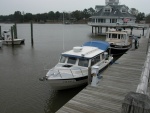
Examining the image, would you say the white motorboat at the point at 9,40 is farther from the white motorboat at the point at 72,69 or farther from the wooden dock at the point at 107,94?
the wooden dock at the point at 107,94

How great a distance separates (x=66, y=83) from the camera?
12.4 meters

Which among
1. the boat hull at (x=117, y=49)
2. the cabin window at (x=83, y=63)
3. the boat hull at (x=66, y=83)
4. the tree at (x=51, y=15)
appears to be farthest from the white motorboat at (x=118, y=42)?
the tree at (x=51, y=15)

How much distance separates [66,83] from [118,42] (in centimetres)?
1627

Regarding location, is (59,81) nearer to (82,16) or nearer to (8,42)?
(8,42)

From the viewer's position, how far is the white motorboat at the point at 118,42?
2570 cm

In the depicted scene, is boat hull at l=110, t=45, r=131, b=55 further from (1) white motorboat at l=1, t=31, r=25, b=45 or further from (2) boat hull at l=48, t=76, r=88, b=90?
(1) white motorboat at l=1, t=31, r=25, b=45

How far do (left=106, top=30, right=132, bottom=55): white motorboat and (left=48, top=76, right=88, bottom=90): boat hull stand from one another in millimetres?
13577

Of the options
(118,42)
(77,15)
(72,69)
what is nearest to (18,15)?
(77,15)

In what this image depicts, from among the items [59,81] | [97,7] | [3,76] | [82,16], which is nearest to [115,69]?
[59,81]

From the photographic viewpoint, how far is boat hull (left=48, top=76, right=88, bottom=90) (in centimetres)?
1209

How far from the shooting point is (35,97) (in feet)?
43.5

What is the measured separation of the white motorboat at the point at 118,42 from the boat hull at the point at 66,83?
13.6 metres

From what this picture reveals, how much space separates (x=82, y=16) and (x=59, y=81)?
136879 millimetres

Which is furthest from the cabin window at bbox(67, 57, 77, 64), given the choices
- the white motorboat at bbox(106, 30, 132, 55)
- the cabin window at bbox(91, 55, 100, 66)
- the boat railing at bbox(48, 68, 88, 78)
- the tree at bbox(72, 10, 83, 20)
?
the tree at bbox(72, 10, 83, 20)
